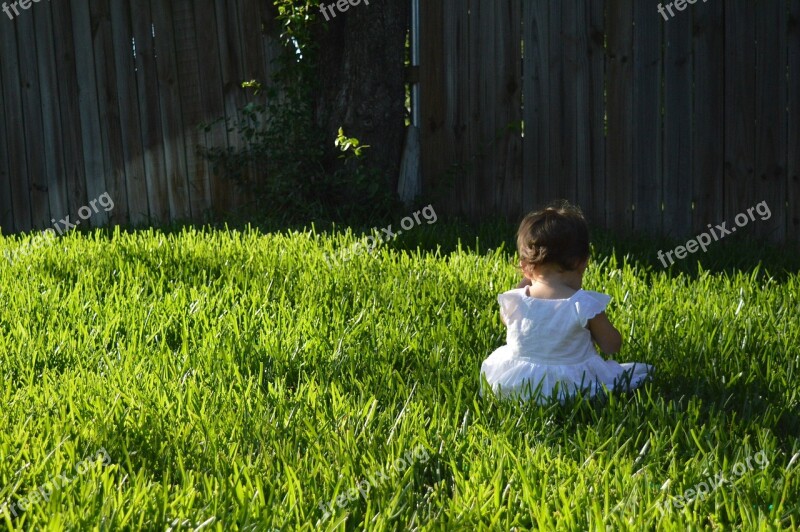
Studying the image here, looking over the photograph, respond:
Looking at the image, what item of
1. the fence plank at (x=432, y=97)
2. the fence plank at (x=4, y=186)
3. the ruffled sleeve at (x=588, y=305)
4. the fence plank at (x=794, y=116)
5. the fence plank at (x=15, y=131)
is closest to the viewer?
the ruffled sleeve at (x=588, y=305)

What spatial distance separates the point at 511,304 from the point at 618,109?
10.2 ft

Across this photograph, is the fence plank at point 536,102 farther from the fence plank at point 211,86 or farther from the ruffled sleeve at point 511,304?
the ruffled sleeve at point 511,304

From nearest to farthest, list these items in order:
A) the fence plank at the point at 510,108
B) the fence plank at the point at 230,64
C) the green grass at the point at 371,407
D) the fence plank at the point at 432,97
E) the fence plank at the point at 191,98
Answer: the green grass at the point at 371,407, the fence plank at the point at 510,108, the fence plank at the point at 432,97, the fence plank at the point at 230,64, the fence plank at the point at 191,98

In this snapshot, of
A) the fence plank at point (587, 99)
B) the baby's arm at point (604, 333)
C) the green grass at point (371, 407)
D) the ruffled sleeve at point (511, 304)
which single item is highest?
the fence plank at point (587, 99)

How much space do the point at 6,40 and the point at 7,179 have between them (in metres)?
1.19

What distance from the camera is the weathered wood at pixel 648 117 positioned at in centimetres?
568

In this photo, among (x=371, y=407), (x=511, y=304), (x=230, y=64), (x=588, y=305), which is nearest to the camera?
(x=371, y=407)

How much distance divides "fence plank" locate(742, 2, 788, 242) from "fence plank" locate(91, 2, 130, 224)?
4703mm

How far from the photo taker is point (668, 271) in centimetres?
455

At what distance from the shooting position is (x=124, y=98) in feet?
23.9

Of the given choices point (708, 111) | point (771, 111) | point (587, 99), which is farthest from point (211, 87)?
point (771, 111)

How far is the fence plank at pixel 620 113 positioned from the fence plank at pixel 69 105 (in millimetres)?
4274

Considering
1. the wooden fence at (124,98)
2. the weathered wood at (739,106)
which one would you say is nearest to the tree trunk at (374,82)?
the wooden fence at (124,98)

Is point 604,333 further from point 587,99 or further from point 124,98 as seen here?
point 124,98
